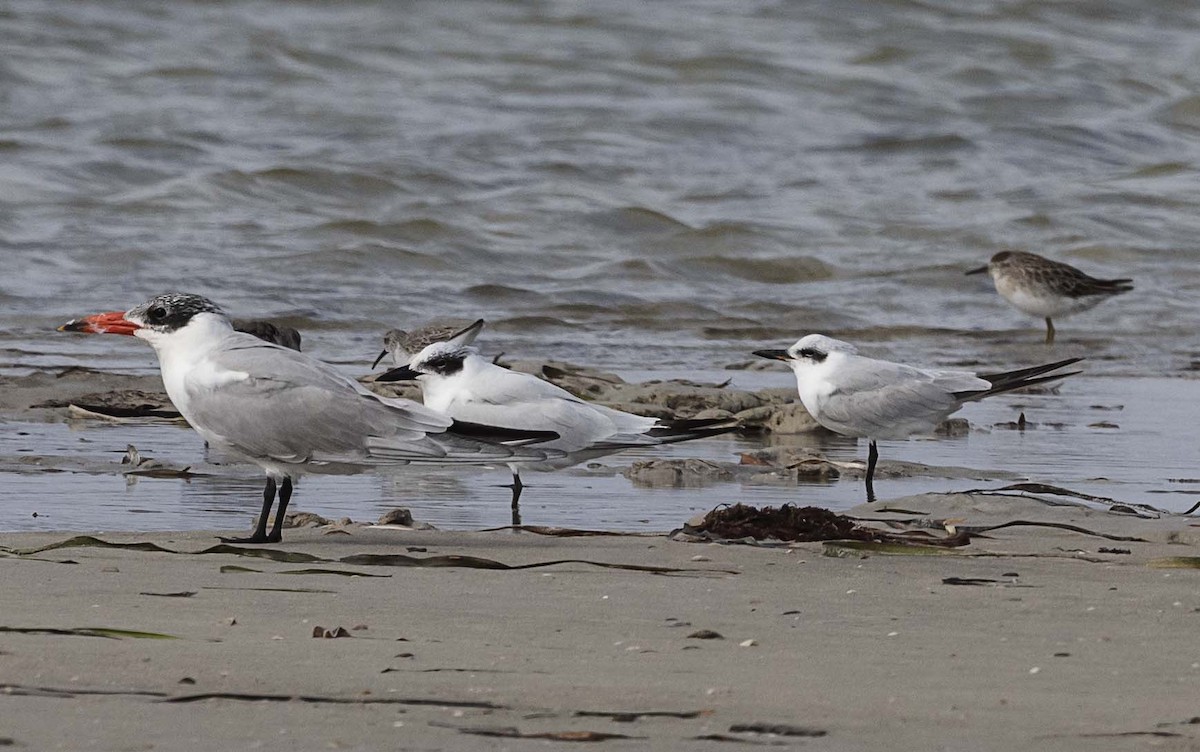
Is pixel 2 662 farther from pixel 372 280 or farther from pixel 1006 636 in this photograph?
pixel 372 280

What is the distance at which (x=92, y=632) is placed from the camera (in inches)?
138

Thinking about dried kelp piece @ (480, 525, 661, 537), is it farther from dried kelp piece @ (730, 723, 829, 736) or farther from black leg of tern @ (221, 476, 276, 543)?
dried kelp piece @ (730, 723, 829, 736)

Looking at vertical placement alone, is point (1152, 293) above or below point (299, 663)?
above

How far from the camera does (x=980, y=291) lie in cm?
1427

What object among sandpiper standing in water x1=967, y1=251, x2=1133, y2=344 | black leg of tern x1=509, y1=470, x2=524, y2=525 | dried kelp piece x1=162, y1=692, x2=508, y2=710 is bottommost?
dried kelp piece x1=162, y1=692, x2=508, y2=710

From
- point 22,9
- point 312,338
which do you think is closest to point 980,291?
point 312,338

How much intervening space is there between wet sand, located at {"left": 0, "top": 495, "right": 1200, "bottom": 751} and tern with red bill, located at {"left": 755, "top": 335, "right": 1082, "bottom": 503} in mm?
1870

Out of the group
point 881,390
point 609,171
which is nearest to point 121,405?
point 881,390

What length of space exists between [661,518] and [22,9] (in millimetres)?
19462

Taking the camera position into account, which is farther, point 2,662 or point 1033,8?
point 1033,8

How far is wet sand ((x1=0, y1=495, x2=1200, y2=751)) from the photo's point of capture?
2900mm

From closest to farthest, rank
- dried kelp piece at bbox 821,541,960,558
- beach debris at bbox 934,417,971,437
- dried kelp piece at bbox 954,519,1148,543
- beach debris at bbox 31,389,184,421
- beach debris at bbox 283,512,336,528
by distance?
dried kelp piece at bbox 821,541,960,558 → dried kelp piece at bbox 954,519,1148,543 → beach debris at bbox 283,512,336,528 → beach debris at bbox 31,389,184,421 → beach debris at bbox 934,417,971,437

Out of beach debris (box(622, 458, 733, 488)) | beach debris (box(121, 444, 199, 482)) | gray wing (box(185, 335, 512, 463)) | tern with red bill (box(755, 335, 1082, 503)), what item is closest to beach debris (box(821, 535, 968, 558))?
gray wing (box(185, 335, 512, 463))

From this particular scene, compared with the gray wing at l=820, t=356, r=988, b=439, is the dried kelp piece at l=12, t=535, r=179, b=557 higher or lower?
lower
